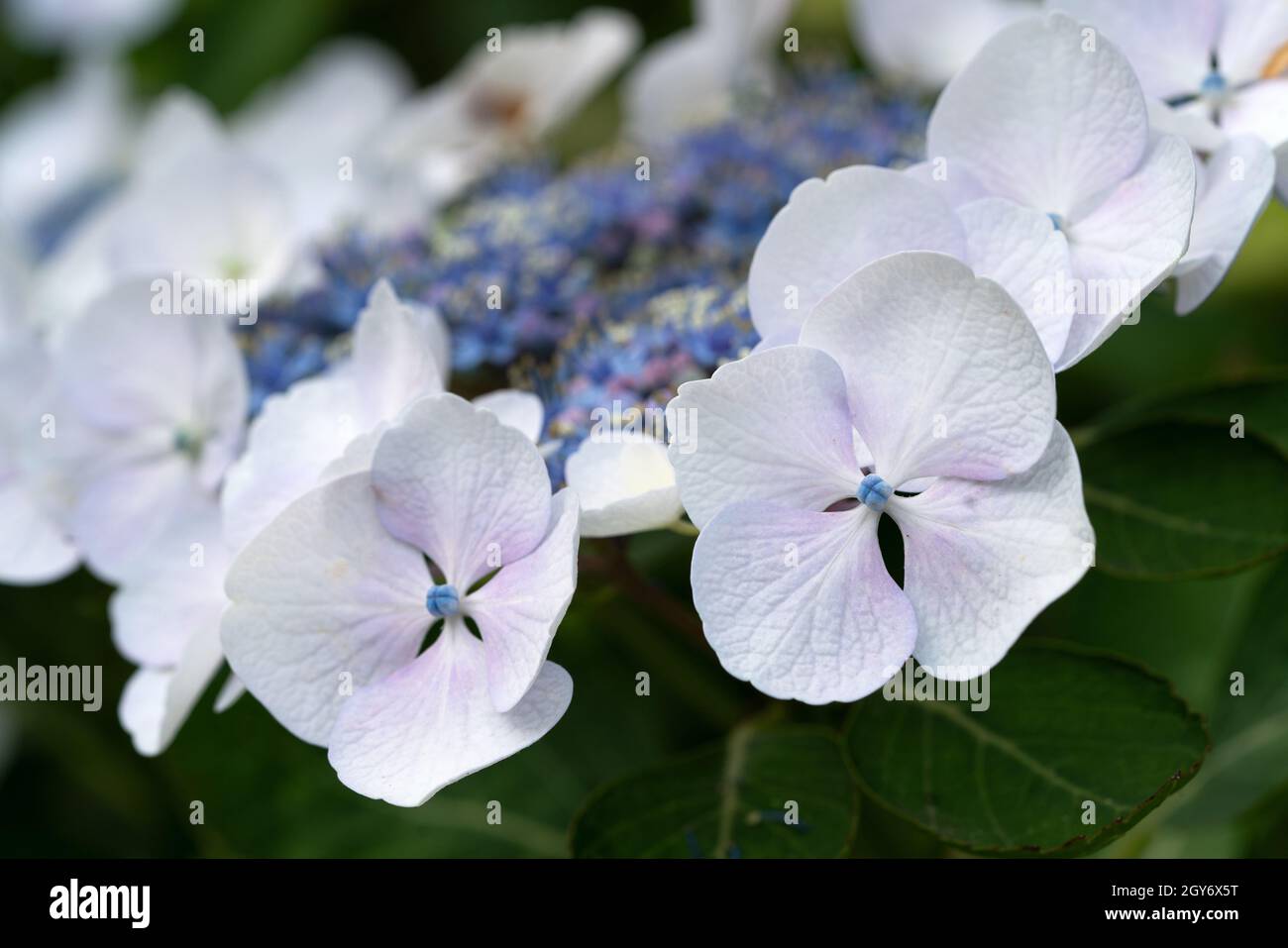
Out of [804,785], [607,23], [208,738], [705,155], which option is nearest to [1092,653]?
[804,785]

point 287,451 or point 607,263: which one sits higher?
point 607,263

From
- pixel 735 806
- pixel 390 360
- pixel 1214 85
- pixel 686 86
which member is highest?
→ pixel 686 86

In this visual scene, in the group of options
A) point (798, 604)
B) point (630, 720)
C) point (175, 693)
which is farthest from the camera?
point (630, 720)

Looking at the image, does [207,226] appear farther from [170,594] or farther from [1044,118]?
[1044,118]

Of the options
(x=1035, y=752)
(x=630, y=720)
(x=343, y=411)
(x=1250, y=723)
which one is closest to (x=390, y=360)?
(x=343, y=411)


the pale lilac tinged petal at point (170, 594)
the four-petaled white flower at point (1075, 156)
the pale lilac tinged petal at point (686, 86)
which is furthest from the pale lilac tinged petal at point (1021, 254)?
the pale lilac tinged petal at point (686, 86)

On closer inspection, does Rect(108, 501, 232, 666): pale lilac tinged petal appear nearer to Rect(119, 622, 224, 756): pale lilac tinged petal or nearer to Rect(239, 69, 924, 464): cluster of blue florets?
Rect(119, 622, 224, 756): pale lilac tinged petal

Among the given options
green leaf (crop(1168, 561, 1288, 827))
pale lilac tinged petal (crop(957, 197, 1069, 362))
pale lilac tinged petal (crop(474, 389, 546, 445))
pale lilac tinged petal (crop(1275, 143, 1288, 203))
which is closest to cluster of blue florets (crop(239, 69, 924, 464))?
pale lilac tinged petal (crop(474, 389, 546, 445))
